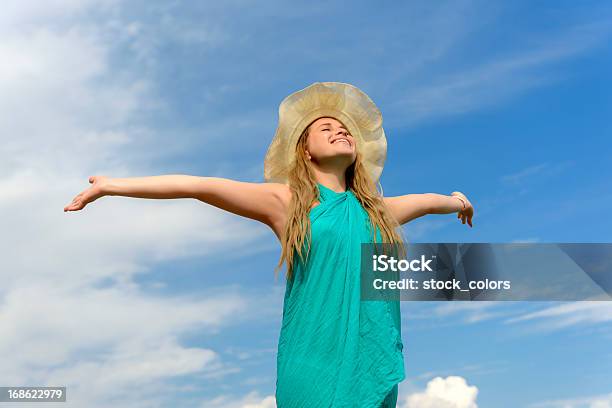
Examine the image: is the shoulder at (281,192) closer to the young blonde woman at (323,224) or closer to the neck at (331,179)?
the young blonde woman at (323,224)

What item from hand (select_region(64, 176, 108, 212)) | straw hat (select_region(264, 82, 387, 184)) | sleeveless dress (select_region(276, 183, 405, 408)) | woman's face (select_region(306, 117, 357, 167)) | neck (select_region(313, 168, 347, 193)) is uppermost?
straw hat (select_region(264, 82, 387, 184))

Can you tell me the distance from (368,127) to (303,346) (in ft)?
5.92

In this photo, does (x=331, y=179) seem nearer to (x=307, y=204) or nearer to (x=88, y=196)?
(x=307, y=204)

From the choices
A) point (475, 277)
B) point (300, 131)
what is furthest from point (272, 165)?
point (475, 277)

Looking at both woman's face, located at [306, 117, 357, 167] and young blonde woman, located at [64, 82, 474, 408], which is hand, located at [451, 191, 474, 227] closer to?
young blonde woman, located at [64, 82, 474, 408]

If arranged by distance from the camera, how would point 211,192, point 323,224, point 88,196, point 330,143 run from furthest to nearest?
point 330,143 → point 211,192 → point 323,224 → point 88,196

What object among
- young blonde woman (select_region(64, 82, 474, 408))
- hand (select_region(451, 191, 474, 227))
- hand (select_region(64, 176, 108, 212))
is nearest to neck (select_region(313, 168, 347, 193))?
young blonde woman (select_region(64, 82, 474, 408))

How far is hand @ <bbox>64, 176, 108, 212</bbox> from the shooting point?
5336mm

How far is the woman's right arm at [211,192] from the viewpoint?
539 cm

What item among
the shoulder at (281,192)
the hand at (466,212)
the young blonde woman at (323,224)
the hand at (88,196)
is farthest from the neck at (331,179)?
the hand at (88,196)

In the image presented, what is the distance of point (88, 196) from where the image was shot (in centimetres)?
536

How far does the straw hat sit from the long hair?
83mm

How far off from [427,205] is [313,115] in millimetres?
1111

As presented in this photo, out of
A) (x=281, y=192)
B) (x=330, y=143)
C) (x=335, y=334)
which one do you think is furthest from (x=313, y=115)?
(x=335, y=334)
